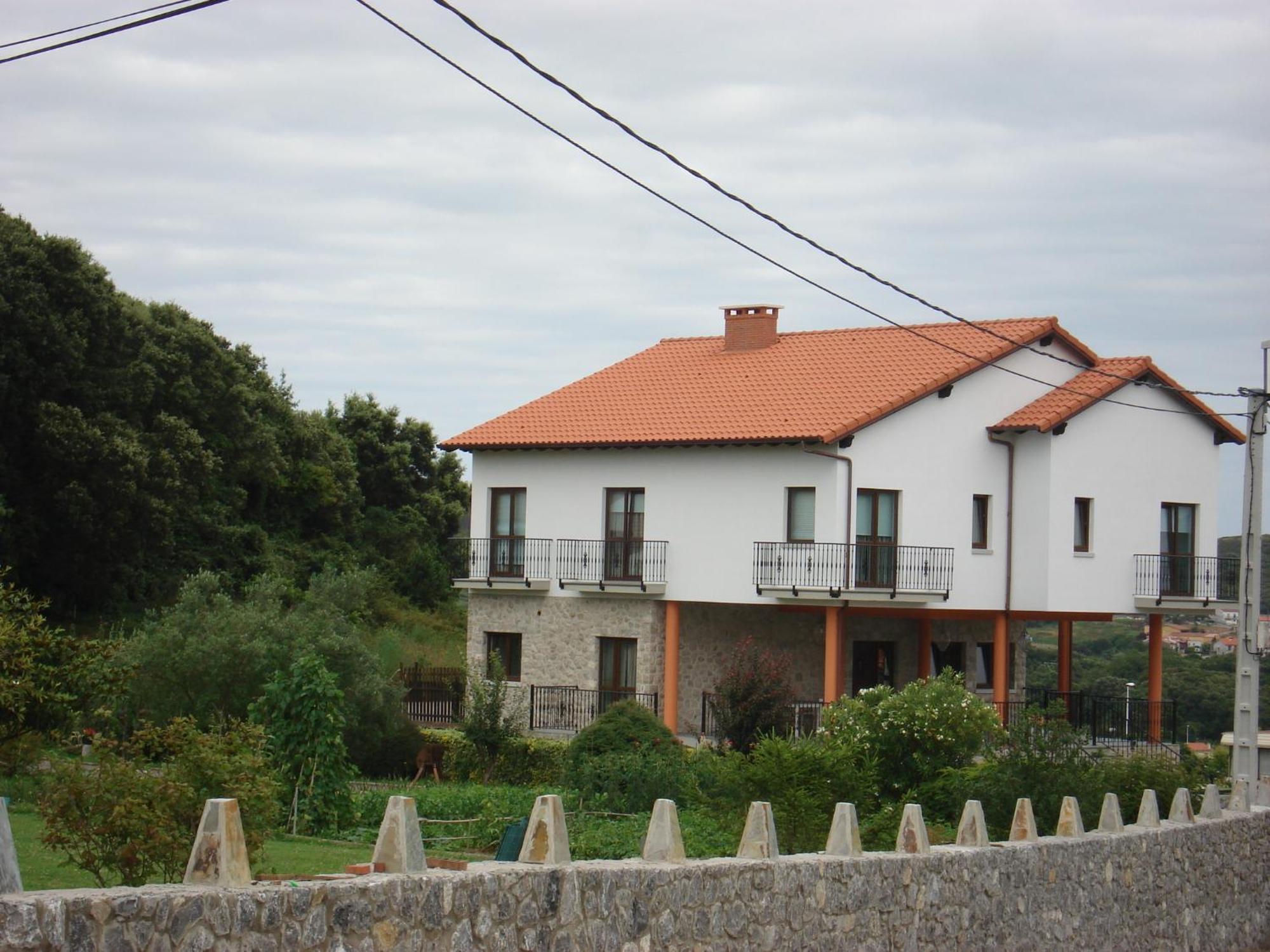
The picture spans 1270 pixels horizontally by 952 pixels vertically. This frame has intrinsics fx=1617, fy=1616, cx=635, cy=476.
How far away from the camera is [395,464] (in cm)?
5294

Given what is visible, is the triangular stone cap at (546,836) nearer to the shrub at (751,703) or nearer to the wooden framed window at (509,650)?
the shrub at (751,703)

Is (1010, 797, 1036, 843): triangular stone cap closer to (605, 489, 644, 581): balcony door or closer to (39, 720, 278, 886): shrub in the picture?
(39, 720, 278, 886): shrub

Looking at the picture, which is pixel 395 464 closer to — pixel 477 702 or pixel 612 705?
pixel 477 702

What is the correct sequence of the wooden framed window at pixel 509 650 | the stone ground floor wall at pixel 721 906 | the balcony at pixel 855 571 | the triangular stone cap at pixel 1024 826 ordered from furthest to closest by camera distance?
1. the wooden framed window at pixel 509 650
2. the balcony at pixel 855 571
3. the triangular stone cap at pixel 1024 826
4. the stone ground floor wall at pixel 721 906

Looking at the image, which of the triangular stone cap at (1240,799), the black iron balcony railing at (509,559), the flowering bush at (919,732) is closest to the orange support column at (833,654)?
the black iron balcony railing at (509,559)

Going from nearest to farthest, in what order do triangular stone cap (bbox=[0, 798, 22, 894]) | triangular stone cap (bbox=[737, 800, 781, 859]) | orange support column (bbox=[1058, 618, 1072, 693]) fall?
triangular stone cap (bbox=[0, 798, 22, 894]) → triangular stone cap (bbox=[737, 800, 781, 859]) → orange support column (bbox=[1058, 618, 1072, 693])

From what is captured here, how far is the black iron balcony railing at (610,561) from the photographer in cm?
3359

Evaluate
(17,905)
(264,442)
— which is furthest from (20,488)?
(17,905)

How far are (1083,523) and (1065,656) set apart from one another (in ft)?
13.7

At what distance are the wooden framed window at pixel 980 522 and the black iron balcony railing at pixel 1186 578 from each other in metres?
3.73

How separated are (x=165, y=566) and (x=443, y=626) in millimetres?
9713

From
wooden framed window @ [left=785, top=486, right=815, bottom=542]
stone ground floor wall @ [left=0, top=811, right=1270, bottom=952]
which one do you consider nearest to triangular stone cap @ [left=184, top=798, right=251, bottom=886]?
stone ground floor wall @ [left=0, top=811, right=1270, bottom=952]

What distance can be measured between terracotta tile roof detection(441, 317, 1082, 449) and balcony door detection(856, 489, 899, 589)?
70.9 inches

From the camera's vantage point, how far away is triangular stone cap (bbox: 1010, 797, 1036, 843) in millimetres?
13367
